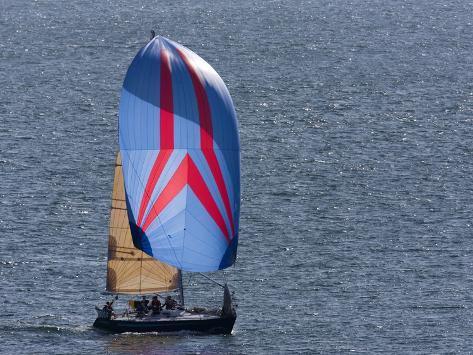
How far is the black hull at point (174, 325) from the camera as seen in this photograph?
8894cm

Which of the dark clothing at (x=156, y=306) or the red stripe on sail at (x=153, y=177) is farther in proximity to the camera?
the dark clothing at (x=156, y=306)

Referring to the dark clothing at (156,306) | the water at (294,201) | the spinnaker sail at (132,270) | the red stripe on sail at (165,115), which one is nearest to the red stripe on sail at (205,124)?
the red stripe on sail at (165,115)

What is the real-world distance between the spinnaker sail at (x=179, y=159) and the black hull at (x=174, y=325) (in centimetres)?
282

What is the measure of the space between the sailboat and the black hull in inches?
1.9

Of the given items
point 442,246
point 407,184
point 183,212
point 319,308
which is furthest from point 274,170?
point 183,212

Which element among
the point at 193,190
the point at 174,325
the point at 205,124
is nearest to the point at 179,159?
the point at 193,190

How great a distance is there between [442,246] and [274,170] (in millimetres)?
25253

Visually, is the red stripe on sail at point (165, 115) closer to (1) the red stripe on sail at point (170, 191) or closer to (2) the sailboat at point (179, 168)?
(2) the sailboat at point (179, 168)

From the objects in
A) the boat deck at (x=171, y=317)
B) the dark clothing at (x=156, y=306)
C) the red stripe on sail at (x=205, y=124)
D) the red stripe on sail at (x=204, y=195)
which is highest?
the red stripe on sail at (x=205, y=124)

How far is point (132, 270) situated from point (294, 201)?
3161cm

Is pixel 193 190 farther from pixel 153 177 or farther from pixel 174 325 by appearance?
pixel 174 325

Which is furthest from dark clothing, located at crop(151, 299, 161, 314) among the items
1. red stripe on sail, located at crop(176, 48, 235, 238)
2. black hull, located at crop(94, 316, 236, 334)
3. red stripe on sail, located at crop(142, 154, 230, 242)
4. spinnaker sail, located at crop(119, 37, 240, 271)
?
red stripe on sail, located at crop(176, 48, 235, 238)

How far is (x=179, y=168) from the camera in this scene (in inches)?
3442

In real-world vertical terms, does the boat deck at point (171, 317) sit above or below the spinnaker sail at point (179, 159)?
below
